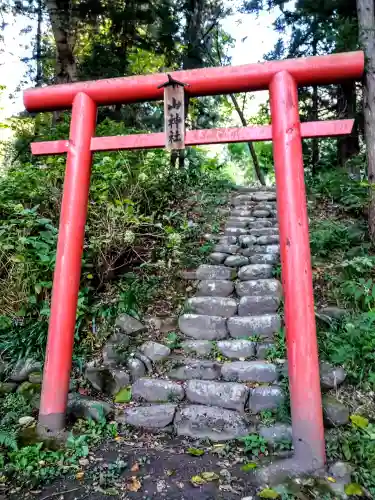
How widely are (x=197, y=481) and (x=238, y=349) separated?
1.42m

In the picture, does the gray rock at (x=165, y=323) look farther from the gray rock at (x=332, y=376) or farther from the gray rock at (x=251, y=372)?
the gray rock at (x=332, y=376)

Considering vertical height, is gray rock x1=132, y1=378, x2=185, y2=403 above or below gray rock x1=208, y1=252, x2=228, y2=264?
below

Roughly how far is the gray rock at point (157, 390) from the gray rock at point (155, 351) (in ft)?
1.00

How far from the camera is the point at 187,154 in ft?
28.8

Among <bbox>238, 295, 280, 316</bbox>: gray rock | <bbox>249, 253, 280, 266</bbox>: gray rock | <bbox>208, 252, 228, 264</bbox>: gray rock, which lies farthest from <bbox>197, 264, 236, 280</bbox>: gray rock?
<bbox>238, 295, 280, 316</bbox>: gray rock

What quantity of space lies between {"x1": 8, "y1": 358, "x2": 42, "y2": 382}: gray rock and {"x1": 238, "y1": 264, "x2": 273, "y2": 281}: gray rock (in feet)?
8.56

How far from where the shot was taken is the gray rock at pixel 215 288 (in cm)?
448

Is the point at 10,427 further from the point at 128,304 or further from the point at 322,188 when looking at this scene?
the point at 322,188

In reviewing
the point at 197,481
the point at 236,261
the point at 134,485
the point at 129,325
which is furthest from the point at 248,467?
the point at 236,261

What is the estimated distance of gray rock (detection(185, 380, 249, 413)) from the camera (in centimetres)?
312

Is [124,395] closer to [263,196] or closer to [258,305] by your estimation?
[258,305]

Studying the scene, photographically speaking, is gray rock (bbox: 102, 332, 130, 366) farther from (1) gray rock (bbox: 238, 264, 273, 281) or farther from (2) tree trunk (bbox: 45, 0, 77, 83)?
(2) tree trunk (bbox: 45, 0, 77, 83)

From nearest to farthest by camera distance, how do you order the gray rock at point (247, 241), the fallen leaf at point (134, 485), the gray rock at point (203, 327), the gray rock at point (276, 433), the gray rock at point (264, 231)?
the fallen leaf at point (134, 485), the gray rock at point (276, 433), the gray rock at point (203, 327), the gray rock at point (247, 241), the gray rock at point (264, 231)

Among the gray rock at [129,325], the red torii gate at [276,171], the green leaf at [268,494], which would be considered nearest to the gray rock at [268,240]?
the gray rock at [129,325]
